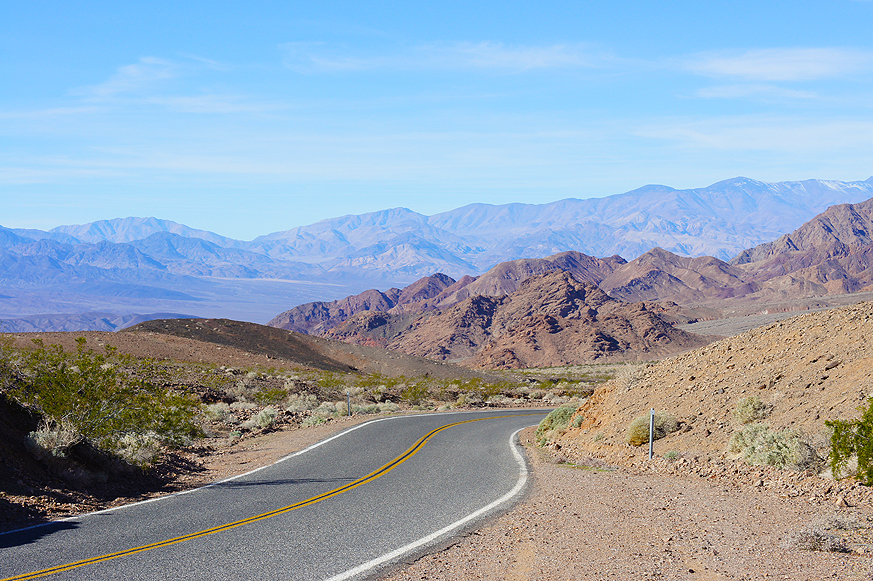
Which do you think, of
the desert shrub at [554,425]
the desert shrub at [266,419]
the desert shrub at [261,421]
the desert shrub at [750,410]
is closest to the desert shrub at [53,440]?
the desert shrub at [261,421]

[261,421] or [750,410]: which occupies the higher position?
[750,410]

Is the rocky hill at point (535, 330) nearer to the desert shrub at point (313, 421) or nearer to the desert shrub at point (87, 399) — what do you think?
the desert shrub at point (313, 421)

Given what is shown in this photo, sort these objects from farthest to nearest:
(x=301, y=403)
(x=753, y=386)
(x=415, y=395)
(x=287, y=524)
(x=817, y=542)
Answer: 1. (x=415, y=395)
2. (x=301, y=403)
3. (x=753, y=386)
4. (x=287, y=524)
5. (x=817, y=542)

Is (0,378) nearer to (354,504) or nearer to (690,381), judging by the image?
(354,504)

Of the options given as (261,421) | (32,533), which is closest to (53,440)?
(32,533)

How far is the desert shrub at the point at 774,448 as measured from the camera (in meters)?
10.9

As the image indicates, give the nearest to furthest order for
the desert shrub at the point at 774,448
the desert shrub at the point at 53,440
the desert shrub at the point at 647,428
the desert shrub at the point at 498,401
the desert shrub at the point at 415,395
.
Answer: the desert shrub at the point at 53,440 < the desert shrub at the point at 774,448 < the desert shrub at the point at 647,428 < the desert shrub at the point at 415,395 < the desert shrub at the point at 498,401

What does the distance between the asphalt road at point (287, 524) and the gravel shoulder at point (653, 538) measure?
2.11ft

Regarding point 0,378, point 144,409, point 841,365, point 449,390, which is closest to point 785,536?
point 841,365

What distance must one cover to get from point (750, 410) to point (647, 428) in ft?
7.81

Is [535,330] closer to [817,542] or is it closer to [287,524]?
[287,524]

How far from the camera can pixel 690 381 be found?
16.6 metres


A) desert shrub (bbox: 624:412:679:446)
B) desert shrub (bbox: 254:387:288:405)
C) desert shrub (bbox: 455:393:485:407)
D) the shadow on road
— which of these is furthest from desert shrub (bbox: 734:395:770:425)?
desert shrub (bbox: 455:393:485:407)

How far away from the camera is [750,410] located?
43.4 feet
